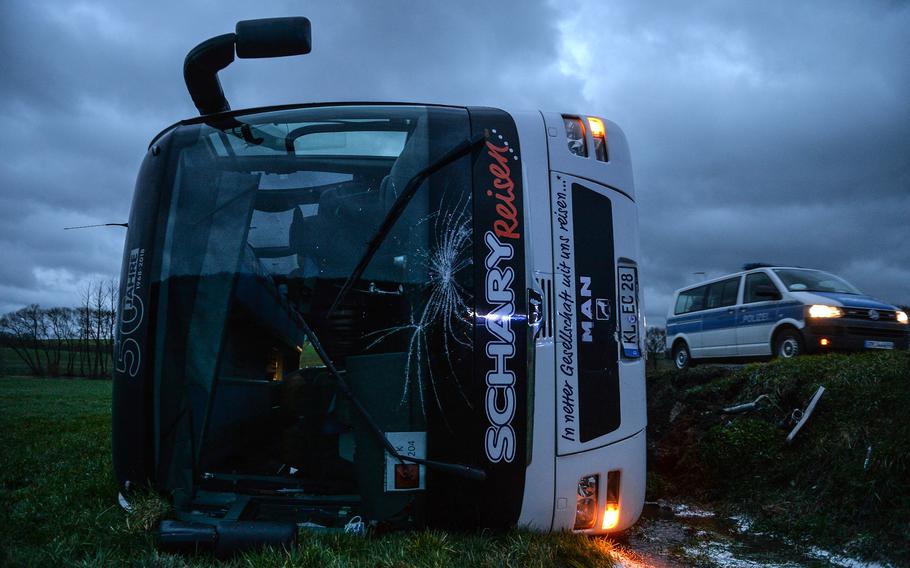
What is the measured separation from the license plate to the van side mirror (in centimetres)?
784

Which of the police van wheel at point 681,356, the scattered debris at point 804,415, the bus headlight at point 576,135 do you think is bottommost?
the scattered debris at point 804,415

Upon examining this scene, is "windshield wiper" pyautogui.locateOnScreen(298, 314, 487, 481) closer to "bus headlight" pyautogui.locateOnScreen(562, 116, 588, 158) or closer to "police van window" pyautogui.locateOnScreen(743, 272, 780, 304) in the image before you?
"bus headlight" pyautogui.locateOnScreen(562, 116, 588, 158)

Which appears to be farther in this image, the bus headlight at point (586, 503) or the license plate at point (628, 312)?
the license plate at point (628, 312)

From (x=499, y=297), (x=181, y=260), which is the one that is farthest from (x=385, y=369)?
(x=181, y=260)

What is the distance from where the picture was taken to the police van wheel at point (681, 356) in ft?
38.2

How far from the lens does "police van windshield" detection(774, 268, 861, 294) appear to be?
30.7 feet

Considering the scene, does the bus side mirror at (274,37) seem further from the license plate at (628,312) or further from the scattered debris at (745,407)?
the scattered debris at (745,407)

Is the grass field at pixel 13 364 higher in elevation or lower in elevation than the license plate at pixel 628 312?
lower

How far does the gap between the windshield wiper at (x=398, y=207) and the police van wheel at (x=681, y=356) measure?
1016cm

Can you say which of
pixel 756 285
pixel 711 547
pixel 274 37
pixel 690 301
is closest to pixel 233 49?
pixel 274 37

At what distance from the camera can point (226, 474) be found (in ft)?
9.52

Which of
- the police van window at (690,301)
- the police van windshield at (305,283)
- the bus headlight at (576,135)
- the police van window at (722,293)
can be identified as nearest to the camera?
the police van windshield at (305,283)

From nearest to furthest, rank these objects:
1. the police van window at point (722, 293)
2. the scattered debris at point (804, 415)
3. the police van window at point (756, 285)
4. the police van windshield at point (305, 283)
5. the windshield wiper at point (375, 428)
→ the windshield wiper at point (375, 428) < the police van windshield at point (305, 283) < the scattered debris at point (804, 415) < the police van window at point (756, 285) < the police van window at point (722, 293)

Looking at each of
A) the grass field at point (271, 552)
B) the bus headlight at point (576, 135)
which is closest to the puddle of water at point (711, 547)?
the grass field at point (271, 552)
